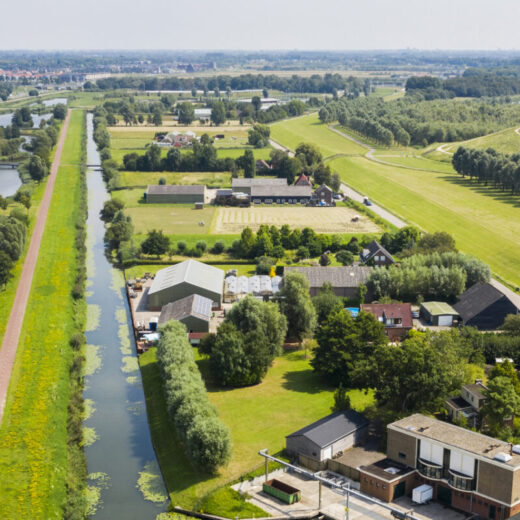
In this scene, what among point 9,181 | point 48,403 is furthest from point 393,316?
point 9,181

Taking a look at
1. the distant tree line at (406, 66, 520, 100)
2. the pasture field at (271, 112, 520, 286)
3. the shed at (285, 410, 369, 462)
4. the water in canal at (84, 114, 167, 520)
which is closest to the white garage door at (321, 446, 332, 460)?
the shed at (285, 410, 369, 462)

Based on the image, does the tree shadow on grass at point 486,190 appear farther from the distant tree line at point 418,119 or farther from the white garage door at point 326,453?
the white garage door at point 326,453

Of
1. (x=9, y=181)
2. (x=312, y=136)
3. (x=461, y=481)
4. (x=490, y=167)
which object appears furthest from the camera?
(x=312, y=136)

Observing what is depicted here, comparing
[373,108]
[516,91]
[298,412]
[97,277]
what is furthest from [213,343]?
[516,91]

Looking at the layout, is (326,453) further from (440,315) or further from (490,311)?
(490,311)

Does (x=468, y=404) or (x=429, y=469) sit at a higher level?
(x=468, y=404)

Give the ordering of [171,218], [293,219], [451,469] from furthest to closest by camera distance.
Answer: [171,218]
[293,219]
[451,469]
